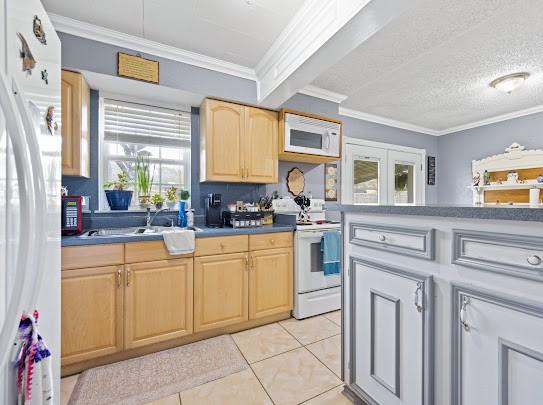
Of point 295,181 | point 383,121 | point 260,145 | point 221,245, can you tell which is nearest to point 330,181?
→ point 295,181

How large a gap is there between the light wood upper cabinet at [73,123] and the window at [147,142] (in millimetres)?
386

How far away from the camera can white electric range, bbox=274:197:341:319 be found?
238cm

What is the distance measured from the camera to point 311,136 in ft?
9.14

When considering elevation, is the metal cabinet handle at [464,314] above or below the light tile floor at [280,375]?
above

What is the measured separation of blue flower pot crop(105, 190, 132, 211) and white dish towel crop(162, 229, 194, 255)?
0.66 metres

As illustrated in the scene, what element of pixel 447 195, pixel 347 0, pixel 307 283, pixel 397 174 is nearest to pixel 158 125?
pixel 347 0

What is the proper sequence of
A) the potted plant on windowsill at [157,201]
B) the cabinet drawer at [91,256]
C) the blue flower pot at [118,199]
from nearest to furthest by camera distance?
the cabinet drawer at [91,256] < the blue flower pot at [118,199] < the potted plant on windowsill at [157,201]

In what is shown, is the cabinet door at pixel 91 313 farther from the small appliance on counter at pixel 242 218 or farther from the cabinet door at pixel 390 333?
the cabinet door at pixel 390 333

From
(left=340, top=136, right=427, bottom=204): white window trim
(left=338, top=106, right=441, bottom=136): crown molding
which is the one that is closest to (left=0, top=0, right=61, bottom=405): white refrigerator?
(left=340, top=136, right=427, bottom=204): white window trim

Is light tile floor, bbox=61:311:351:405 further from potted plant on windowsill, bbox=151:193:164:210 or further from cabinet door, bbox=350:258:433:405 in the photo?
potted plant on windowsill, bbox=151:193:164:210

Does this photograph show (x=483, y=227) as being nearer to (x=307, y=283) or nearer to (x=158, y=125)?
(x=307, y=283)

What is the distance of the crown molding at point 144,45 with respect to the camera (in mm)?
1842

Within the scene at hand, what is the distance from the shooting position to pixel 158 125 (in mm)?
2496

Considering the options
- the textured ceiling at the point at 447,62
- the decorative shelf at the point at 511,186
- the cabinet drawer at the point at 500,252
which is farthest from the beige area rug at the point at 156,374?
the decorative shelf at the point at 511,186
